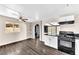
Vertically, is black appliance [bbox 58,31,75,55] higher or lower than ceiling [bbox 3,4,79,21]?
lower

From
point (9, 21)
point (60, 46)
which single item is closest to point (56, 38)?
point (60, 46)

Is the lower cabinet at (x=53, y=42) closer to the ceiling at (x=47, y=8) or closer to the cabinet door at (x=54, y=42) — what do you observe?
the cabinet door at (x=54, y=42)

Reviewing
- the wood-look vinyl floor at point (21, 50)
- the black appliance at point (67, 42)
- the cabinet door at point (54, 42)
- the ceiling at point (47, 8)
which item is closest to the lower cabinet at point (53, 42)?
the cabinet door at point (54, 42)

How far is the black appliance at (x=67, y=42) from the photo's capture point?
7.28 ft

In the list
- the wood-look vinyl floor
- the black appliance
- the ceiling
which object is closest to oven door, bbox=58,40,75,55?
the black appliance

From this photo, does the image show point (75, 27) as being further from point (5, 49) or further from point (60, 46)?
point (5, 49)

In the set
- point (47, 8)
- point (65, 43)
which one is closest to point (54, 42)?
point (65, 43)

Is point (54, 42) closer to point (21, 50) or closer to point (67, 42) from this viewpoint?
point (67, 42)

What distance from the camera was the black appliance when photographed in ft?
7.28

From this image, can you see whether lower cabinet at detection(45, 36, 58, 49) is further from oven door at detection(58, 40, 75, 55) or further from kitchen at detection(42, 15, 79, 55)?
oven door at detection(58, 40, 75, 55)

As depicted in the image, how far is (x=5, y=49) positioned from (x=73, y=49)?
77.9 inches

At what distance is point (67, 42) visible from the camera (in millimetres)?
2373
